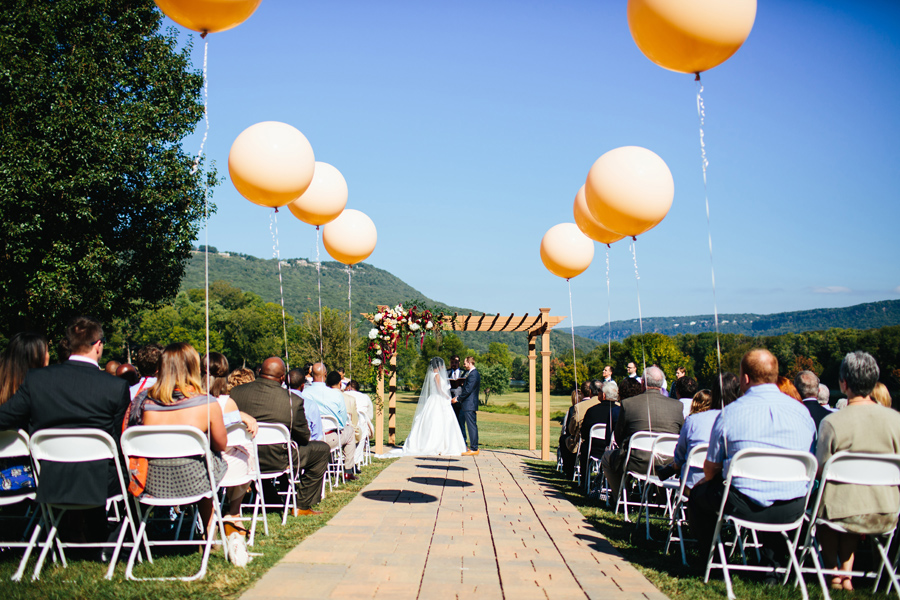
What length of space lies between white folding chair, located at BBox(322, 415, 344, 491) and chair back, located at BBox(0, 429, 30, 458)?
11.8ft

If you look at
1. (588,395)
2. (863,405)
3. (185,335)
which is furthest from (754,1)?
(185,335)

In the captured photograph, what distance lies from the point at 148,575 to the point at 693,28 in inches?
208

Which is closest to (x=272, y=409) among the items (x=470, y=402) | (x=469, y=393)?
(x=469, y=393)

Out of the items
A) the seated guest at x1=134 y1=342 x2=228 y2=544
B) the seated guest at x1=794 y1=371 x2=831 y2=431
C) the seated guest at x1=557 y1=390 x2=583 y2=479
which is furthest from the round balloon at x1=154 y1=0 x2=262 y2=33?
the seated guest at x1=557 y1=390 x2=583 y2=479

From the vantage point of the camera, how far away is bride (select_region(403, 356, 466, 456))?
452 inches

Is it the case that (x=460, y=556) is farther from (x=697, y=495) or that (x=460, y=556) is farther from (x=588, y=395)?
(x=588, y=395)

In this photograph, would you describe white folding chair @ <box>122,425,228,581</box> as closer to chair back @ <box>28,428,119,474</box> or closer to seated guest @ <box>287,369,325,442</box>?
chair back @ <box>28,428,119,474</box>

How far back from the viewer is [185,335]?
80.8 m

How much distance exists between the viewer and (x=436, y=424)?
37.9ft

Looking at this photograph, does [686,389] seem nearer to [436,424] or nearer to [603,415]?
[603,415]

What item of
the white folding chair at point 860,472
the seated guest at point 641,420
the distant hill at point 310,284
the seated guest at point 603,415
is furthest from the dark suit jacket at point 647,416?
the distant hill at point 310,284

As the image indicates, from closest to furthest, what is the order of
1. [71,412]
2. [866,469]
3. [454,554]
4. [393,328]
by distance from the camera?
[866,469]
[71,412]
[454,554]
[393,328]

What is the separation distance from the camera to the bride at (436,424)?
1149 cm

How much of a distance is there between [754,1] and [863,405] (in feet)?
9.83
